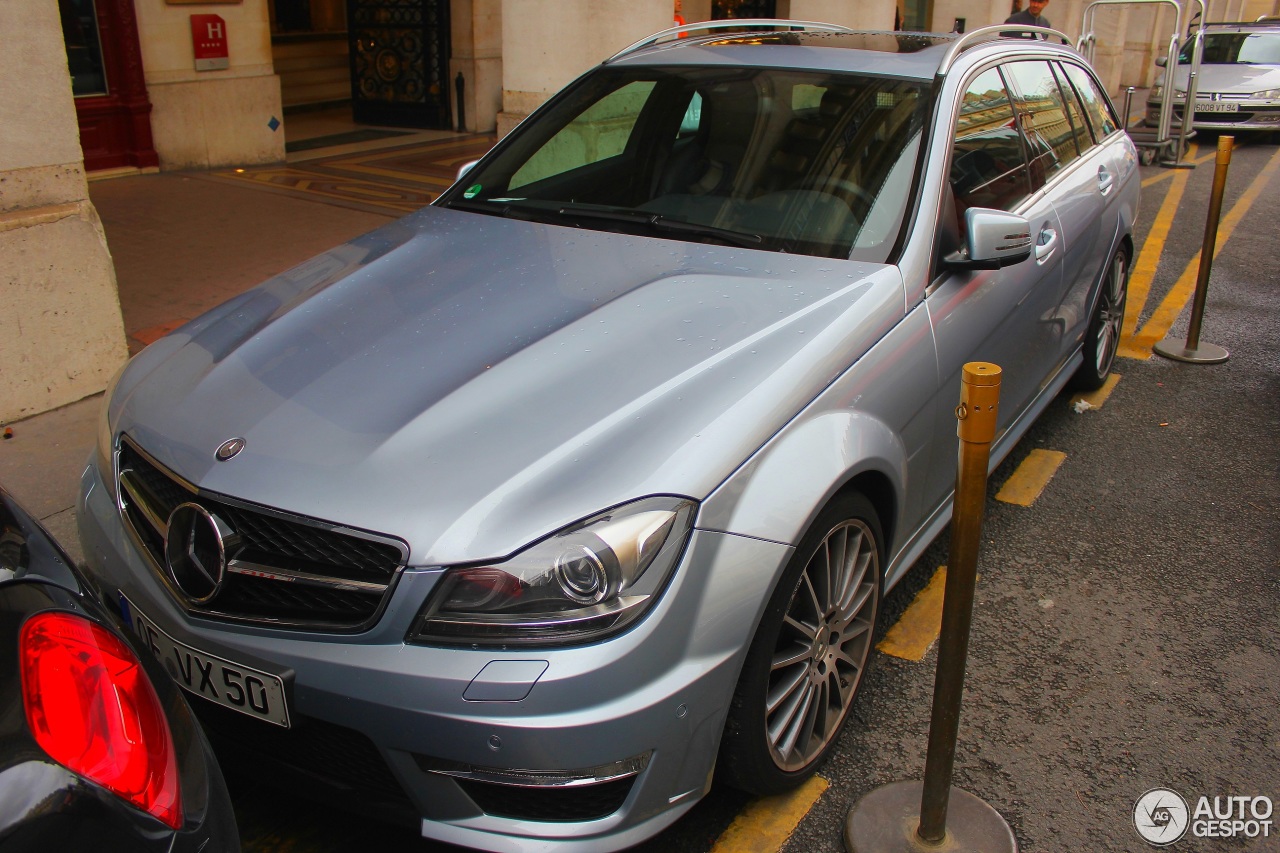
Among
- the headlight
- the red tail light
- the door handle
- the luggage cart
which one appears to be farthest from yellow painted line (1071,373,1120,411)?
the luggage cart

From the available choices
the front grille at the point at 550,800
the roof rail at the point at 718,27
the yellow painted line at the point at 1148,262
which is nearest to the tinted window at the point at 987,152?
the roof rail at the point at 718,27

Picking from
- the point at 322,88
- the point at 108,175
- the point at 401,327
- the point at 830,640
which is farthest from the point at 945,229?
the point at 322,88

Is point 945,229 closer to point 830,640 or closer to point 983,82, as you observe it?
point 983,82

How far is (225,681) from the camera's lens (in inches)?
91.9

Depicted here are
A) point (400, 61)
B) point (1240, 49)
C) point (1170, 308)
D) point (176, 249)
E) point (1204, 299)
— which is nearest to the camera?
point (1204, 299)

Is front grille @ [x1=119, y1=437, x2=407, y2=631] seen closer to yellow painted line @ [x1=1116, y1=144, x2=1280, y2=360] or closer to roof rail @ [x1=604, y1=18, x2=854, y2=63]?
roof rail @ [x1=604, y1=18, x2=854, y2=63]

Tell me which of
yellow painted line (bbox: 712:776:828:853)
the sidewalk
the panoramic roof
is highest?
the panoramic roof

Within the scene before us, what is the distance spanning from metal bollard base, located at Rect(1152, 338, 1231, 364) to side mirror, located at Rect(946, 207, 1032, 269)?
A: 3.50m

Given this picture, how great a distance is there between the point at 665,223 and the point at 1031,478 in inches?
→ 85.9

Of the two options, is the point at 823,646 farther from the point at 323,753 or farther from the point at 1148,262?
the point at 1148,262

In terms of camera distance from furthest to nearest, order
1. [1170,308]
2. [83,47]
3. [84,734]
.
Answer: [83,47], [1170,308], [84,734]

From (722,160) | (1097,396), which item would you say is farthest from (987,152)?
(1097,396)

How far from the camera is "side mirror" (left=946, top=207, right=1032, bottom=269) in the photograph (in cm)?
324

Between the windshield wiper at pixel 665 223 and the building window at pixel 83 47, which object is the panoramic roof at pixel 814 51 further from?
the building window at pixel 83 47
